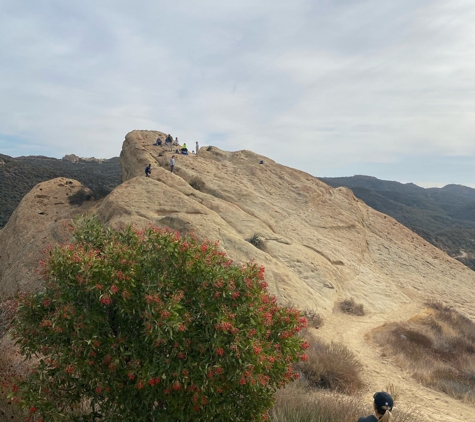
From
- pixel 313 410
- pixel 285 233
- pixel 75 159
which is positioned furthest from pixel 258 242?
pixel 75 159

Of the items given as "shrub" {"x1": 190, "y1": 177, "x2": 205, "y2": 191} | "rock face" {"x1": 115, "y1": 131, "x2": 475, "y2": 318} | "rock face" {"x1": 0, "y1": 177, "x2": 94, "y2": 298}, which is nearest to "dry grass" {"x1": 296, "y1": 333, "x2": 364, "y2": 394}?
"rock face" {"x1": 115, "y1": 131, "x2": 475, "y2": 318}

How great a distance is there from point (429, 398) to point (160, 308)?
8068 mm

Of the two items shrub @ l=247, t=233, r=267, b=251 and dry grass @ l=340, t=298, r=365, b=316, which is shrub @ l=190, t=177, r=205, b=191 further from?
dry grass @ l=340, t=298, r=365, b=316

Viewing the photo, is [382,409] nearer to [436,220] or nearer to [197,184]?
[197,184]

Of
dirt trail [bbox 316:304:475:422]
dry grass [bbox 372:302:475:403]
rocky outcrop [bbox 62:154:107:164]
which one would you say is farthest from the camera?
rocky outcrop [bbox 62:154:107:164]

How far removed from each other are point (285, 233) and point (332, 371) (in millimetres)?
10675

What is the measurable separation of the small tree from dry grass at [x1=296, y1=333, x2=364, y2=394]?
15.1ft

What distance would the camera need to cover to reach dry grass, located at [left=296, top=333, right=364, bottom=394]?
351 inches

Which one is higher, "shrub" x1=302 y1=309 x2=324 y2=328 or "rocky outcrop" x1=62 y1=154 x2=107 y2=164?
"rocky outcrop" x1=62 y1=154 x2=107 y2=164

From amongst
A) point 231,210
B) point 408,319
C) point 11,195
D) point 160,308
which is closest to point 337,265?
point 408,319

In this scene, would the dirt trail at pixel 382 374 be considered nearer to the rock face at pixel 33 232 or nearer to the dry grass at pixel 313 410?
the dry grass at pixel 313 410

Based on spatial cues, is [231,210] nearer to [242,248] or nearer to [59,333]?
[242,248]

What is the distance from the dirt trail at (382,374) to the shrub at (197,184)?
962cm

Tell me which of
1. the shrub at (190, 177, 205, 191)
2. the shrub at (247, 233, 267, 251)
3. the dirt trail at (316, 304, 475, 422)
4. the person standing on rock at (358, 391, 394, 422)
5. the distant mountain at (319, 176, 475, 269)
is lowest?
the dirt trail at (316, 304, 475, 422)
